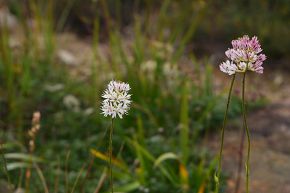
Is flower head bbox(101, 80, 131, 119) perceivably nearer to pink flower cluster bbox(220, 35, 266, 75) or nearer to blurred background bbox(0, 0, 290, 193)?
pink flower cluster bbox(220, 35, 266, 75)

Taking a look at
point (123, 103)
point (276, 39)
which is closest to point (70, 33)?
point (276, 39)

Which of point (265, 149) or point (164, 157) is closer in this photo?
point (164, 157)

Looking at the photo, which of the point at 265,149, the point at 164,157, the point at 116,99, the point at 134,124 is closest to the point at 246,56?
the point at 116,99

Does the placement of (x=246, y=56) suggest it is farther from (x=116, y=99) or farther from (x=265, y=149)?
(x=265, y=149)

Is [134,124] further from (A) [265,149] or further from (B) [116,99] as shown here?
(B) [116,99]

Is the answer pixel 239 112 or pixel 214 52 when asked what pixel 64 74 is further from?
pixel 214 52

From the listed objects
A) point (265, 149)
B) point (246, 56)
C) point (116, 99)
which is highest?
point (265, 149)

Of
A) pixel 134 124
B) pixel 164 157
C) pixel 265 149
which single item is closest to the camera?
pixel 164 157

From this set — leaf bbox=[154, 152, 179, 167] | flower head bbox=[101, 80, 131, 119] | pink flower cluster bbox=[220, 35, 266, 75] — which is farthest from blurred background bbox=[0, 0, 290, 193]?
pink flower cluster bbox=[220, 35, 266, 75]

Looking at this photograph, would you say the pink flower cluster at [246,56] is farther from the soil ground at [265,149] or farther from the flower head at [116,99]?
the soil ground at [265,149]

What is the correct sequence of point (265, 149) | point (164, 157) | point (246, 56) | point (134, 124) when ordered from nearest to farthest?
point (246, 56), point (164, 157), point (265, 149), point (134, 124)

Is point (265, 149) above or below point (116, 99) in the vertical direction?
above
